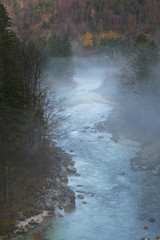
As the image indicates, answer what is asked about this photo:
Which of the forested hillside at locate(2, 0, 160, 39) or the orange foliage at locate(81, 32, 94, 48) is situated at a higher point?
the forested hillside at locate(2, 0, 160, 39)

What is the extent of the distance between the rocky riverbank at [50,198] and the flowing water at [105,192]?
0.86 meters

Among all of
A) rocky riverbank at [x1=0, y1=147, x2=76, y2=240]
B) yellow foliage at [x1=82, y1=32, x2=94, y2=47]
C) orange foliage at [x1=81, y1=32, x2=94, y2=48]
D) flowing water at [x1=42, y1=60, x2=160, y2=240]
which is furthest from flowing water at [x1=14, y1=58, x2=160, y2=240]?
yellow foliage at [x1=82, y1=32, x2=94, y2=47]

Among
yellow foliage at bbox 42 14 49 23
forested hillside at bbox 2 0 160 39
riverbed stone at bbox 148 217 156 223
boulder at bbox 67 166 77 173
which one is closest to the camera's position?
riverbed stone at bbox 148 217 156 223

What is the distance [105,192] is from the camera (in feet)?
88.7

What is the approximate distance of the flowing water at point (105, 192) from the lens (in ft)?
69.9

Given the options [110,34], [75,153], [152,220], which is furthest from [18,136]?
[110,34]

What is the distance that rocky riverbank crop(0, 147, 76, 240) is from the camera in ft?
69.6

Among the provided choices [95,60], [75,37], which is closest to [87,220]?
[95,60]

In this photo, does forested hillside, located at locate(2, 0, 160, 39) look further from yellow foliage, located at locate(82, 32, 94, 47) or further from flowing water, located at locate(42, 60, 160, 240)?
flowing water, located at locate(42, 60, 160, 240)

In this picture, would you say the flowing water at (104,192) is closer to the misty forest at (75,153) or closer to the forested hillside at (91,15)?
the misty forest at (75,153)

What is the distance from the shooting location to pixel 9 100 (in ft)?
67.5

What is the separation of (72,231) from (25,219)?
3.36 m

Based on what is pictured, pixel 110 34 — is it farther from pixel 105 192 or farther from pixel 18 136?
pixel 18 136

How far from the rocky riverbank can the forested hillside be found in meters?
141
